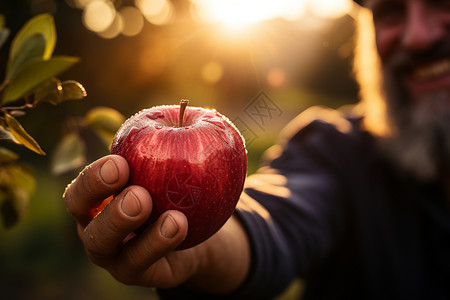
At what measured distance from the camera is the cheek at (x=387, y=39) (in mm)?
2367

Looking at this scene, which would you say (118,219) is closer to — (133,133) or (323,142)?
(133,133)

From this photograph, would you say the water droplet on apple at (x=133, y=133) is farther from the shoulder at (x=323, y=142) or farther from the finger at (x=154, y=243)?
the shoulder at (x=323, y=142)

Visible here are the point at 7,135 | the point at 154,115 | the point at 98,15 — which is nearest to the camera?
the point at 7,135

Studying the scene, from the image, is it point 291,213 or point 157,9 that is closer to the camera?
point 291,213

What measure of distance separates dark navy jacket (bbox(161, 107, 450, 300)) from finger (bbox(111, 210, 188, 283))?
84 cm

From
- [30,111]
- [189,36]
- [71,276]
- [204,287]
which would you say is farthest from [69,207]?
[71,276]

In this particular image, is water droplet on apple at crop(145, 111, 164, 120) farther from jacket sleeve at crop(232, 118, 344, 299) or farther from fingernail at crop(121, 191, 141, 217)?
jacket sleeve at crop(232, 118, 344, 299)

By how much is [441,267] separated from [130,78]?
2815mm

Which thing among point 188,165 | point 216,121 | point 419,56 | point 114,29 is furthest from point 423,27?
point 114,29

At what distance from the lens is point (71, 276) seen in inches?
174

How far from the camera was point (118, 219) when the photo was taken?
0.73 m

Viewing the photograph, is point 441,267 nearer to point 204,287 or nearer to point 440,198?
point 440,198

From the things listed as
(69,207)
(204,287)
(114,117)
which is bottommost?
(204,287)

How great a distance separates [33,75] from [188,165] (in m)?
0.35
